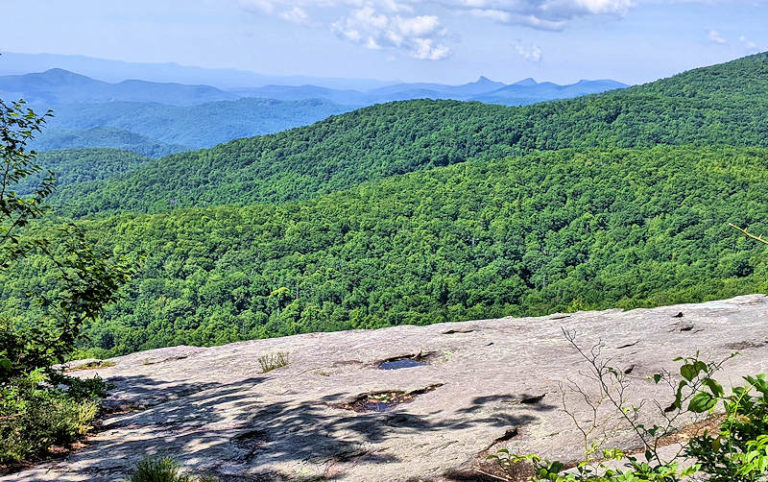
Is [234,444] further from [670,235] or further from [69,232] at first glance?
[670,235]

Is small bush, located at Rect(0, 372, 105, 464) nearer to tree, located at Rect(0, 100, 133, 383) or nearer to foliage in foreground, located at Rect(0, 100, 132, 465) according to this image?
foliage in foreground, located at Rect(0, 100, 132, 465)

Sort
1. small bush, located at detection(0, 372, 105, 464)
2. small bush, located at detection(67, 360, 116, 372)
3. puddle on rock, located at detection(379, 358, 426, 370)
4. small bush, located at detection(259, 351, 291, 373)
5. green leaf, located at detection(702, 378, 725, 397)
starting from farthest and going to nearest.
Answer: small bush, located at detection(67, 360, 116, 372), small bush, located at detection(259, 351, 291, 373), puddle on rock, located at detection(379, 358, 426, 370), small bush, located at detection(0, 372, 105, 464), green leaf, located at detection(702, 378, 725, 397)

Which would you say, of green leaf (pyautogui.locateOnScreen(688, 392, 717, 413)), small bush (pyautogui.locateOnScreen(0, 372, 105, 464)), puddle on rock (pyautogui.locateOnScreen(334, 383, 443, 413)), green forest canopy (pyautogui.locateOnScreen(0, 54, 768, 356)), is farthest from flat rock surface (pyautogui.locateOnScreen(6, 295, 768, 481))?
green forest canopy (pyautogui.locateOnScreen(0, 54, 768, 356))

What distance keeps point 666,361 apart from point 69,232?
981cm

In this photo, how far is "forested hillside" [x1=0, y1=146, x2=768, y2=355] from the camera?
66.4m

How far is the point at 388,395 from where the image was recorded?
9.09 meters

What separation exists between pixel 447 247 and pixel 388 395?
8394cm

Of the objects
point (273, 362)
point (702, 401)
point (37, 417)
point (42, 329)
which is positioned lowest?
point (273, 362)

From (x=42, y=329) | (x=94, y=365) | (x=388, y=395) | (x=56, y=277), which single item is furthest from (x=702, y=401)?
(x=94, y=365)

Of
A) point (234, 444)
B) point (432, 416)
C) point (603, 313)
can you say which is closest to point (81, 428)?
point (234, 444)

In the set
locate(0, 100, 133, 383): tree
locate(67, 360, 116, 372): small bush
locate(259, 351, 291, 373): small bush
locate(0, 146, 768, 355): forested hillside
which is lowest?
locate(0, 146, 768, 355): forested hillside

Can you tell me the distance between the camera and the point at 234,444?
7.06 m

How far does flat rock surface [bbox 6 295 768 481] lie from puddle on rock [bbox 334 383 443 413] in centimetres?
3

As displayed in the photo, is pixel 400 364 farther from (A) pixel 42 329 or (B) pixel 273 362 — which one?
(A) pixel 42 329
